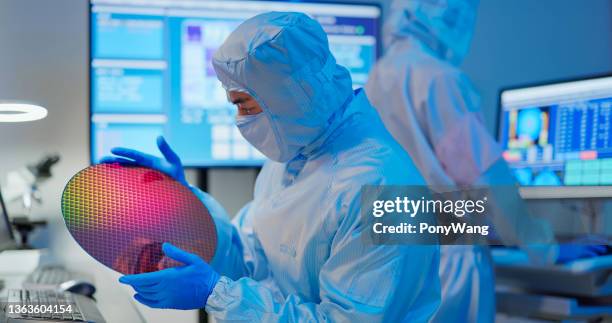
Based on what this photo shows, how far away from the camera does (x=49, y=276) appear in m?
1.60

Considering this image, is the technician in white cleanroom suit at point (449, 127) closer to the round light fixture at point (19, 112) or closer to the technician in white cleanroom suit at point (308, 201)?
the technician in white cleanroom suit at point (308, 201)

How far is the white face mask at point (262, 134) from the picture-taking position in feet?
3.76

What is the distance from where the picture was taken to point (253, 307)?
1.05 m

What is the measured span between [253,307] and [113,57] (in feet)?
3.59

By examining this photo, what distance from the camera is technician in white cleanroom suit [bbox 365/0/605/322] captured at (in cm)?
153

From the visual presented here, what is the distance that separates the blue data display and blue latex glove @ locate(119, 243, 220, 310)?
2.64 ft

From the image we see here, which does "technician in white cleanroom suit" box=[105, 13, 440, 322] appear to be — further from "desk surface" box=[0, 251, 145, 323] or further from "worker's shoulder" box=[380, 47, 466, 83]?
"worker's shoulder" box=[380, 47, 466, 83]

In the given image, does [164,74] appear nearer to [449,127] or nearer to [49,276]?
[49,276]

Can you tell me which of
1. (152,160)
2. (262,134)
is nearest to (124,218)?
(152,160)

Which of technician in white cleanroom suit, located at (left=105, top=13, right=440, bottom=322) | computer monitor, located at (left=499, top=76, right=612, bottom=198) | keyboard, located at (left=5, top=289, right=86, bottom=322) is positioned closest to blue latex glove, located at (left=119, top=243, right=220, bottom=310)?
technician in white cleanroom suit, located at (left=105, top=13, right=440, bottom=322)

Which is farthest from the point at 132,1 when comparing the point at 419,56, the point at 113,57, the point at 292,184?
the point at 292,184

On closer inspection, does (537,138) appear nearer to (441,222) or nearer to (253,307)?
(441,222)

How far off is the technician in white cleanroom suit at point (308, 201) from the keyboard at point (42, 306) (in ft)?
0.44

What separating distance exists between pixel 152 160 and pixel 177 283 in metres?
0.28
